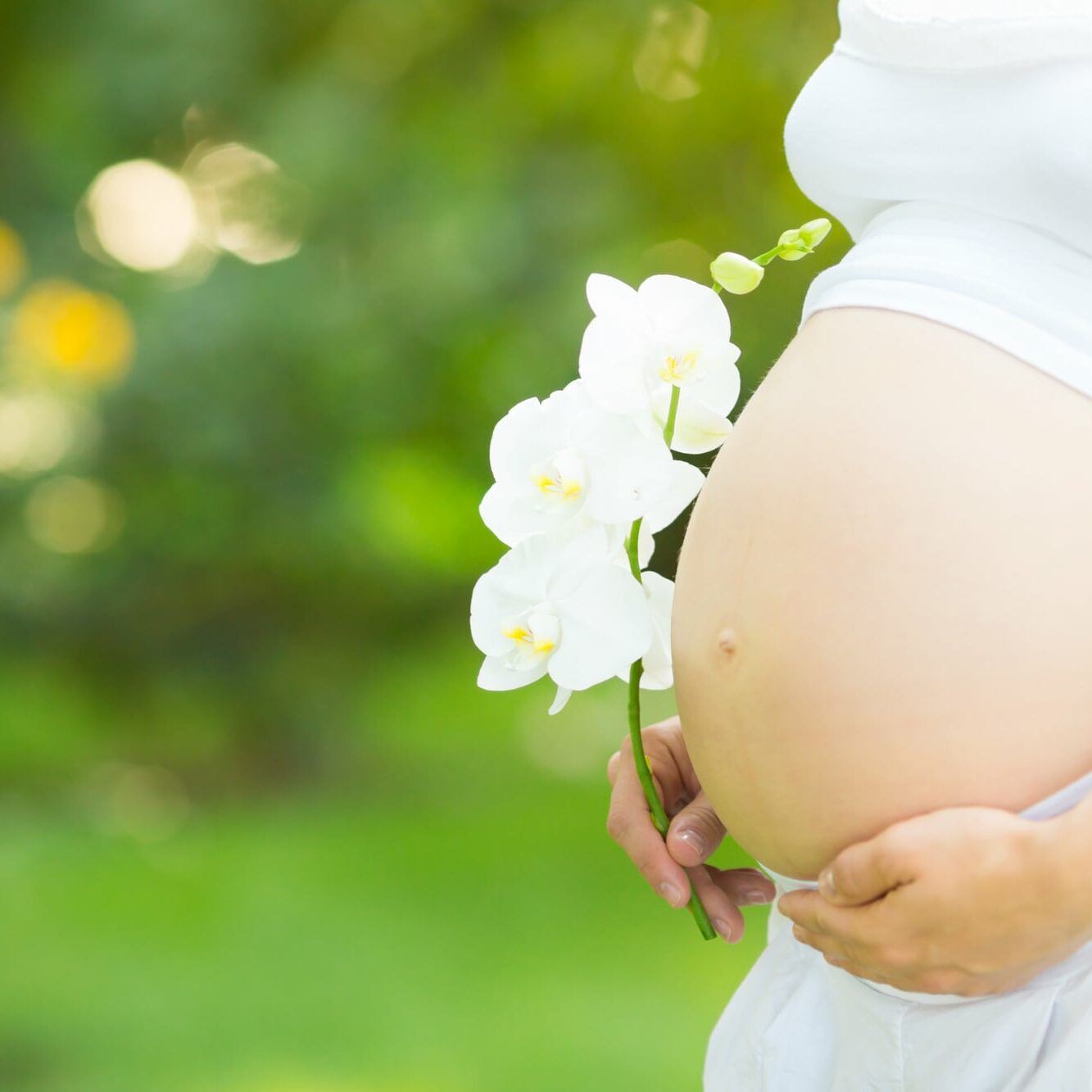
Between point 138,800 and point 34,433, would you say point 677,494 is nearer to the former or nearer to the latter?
point 34,433

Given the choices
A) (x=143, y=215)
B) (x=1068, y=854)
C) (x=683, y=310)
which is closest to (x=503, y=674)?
(x=683, y=310)

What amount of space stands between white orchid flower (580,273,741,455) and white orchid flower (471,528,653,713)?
0.30 feet

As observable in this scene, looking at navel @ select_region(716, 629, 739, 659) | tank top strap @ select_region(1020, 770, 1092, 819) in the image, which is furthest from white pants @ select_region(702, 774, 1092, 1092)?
navel @ select_region(716, 629, 739, 659)

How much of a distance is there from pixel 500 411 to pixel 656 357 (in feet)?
8.65

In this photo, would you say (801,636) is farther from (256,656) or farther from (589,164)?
(256,656)

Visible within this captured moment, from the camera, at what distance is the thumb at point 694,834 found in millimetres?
1002

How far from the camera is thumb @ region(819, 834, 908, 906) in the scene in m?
0.80

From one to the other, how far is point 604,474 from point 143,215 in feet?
11.1

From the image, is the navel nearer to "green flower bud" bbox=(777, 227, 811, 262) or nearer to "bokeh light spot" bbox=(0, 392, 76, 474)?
"green flower bud" bbox=(777, 227, 811, 262)

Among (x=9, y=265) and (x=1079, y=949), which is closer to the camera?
(x=1079, y=949)

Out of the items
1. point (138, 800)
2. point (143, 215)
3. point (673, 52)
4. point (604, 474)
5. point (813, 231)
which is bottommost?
point (604, 474)

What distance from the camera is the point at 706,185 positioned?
3740mm

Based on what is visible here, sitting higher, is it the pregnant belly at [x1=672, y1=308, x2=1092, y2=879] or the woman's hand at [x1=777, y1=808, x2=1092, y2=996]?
the pregnant belly at [x1=672, y1=308, x2=1092, y2=879]

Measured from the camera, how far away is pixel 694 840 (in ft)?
3.30
